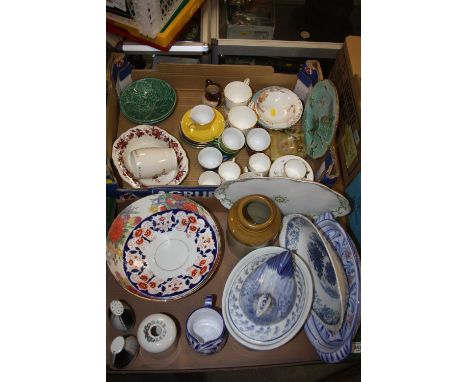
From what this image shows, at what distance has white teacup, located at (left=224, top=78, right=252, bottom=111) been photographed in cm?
127

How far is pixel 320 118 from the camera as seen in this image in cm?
115

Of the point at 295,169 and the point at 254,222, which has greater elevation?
the point at 295,169

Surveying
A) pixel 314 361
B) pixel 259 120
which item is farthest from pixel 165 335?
pixel 259 120

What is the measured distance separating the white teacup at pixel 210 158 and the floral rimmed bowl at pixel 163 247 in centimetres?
19

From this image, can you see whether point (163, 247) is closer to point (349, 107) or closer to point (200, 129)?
point (200, 129)

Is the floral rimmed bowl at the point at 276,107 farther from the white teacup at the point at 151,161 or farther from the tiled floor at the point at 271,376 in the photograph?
the tiled floor at the point at 271,376

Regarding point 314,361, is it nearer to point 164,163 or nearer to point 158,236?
point 158,236

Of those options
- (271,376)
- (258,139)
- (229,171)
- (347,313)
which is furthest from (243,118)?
(271,376)

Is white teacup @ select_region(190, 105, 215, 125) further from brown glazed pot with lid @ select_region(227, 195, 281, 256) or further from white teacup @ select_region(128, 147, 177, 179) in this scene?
brown glazed pot with lid @ select_region(227, 195, 281, 256)

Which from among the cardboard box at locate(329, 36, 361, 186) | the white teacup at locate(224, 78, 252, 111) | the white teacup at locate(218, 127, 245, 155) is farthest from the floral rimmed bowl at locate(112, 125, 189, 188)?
the cardboard box at locate(329, 36, 361, 186)

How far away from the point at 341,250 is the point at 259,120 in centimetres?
56

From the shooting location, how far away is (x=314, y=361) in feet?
3.22

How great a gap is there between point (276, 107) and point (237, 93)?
0.14 metres

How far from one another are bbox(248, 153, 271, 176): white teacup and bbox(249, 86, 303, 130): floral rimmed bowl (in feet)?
0.38
